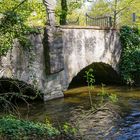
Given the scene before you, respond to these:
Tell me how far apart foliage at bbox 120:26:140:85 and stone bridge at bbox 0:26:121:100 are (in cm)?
89

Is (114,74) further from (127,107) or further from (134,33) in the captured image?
(127,107)

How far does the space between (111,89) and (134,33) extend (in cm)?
281

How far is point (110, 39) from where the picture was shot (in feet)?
47.3

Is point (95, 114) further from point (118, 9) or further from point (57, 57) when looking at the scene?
point (118, 9)

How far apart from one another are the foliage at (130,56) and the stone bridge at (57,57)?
894 millimetres

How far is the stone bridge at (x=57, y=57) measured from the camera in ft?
34.4

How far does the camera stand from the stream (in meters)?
7.76

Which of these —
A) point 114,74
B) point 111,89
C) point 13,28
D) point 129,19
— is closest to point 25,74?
point 13,28

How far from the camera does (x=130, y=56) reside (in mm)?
14828

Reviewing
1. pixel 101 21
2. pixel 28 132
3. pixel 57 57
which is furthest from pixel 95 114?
pixel 101 21

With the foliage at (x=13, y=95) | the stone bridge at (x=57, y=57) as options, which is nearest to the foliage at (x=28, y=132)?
the foliage at (x=13, y=95)

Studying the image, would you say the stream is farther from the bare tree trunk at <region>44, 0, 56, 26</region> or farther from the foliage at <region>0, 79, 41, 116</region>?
the bare tree trunk at <region>44, 0, 56, 26</region>

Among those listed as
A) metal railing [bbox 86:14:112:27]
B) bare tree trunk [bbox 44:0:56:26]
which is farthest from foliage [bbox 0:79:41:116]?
metal railing [bbox 86:14:112:27]

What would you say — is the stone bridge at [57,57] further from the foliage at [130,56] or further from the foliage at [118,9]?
the foliage at [118,9]
